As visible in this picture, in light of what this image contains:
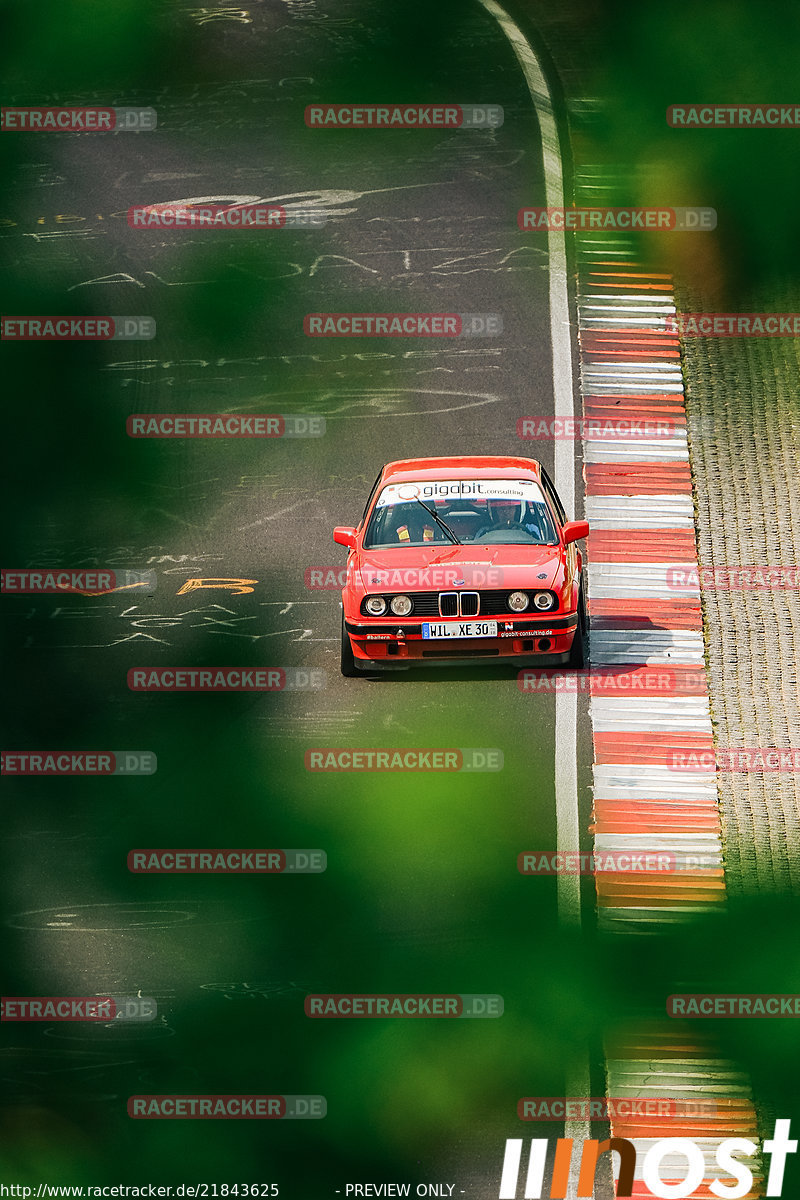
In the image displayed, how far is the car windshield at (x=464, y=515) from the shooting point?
45.8 feet

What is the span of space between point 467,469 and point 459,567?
1662mm

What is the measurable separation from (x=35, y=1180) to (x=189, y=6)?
19660mm

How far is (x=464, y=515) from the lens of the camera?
1422cm

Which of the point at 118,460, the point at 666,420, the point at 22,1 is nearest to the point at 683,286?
the point at 666,420

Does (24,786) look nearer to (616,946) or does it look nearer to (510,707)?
(510,707)

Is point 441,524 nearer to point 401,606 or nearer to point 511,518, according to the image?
point 511,518

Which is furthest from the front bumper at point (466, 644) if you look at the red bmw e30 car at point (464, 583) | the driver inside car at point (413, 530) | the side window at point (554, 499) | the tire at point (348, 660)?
the side window at point (554, 499)

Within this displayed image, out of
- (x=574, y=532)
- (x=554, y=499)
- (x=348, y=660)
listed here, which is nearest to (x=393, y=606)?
(x=348, y=660)

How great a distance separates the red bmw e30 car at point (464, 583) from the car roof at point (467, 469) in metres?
0.23

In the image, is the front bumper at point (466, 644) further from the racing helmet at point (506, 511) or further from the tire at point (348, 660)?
the racing helmet at point (506, 511)

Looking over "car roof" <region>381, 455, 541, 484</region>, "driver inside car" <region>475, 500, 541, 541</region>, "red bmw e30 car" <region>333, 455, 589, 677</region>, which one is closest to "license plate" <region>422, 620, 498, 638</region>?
"red bmw e30 car" <region>333, 455, 589, 677</region>

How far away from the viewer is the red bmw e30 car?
1312cm

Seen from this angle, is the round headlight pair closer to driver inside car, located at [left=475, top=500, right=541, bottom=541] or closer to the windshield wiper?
the windshield wiper

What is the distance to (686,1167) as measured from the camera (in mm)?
10469
